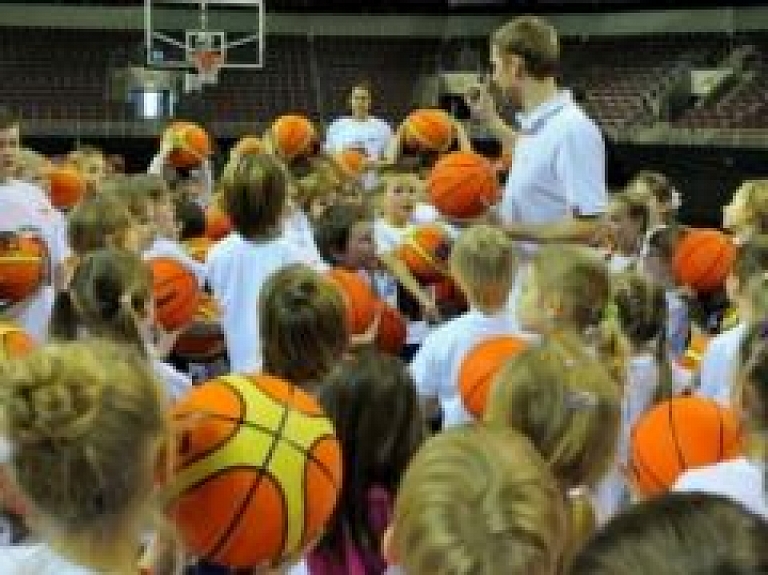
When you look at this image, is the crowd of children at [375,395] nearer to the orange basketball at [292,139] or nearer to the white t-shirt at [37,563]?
the white t-shirt at [37,563]

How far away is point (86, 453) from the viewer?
2041 mm

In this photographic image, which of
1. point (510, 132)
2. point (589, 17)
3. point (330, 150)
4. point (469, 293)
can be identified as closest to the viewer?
point (469, 293)

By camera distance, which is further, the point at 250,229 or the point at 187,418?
the point at 250,229

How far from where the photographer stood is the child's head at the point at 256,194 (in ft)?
16.8

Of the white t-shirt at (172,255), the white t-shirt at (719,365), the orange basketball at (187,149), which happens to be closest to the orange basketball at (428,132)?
the orange basketball at (187,149)

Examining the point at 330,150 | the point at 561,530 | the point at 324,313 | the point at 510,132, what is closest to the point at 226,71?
the point at 330,150

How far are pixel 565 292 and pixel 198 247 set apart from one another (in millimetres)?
3358

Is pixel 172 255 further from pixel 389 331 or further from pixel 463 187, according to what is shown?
pixel 463 187

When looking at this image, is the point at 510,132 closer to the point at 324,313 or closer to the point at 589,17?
the point at 324,313

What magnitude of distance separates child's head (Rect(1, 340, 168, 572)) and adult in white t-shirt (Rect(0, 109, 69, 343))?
121 inches

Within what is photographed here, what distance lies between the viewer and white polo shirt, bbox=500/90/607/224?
16.2 ft

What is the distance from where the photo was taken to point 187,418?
2.49 metres

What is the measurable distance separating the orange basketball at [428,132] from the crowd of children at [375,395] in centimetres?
323

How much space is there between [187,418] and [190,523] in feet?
0.62
